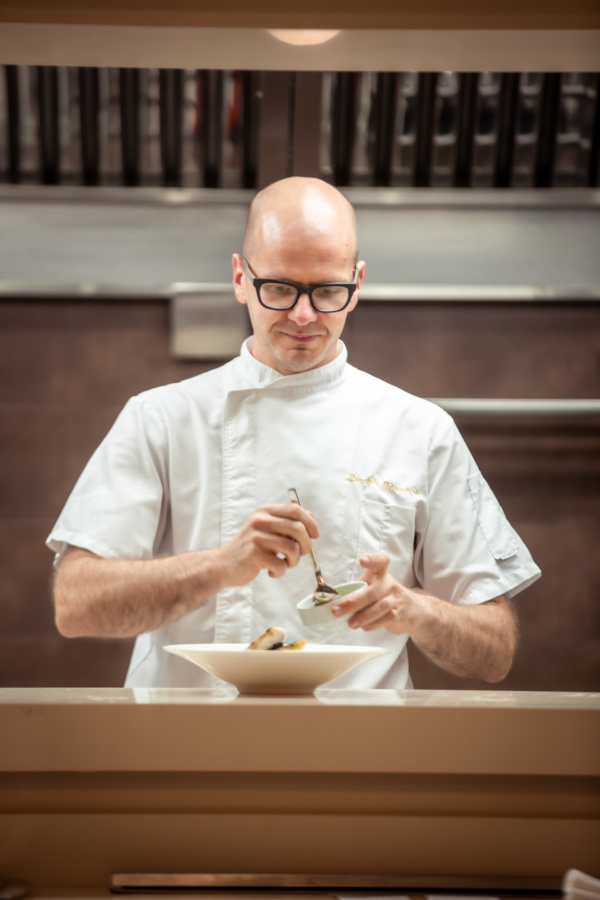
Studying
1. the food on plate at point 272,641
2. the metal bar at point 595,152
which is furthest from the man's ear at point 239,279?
the metal bar at point 595,152

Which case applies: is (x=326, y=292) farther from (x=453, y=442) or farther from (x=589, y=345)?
(x=589, y=345)

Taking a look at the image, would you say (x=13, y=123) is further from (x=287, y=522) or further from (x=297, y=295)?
(x=287, y=522)

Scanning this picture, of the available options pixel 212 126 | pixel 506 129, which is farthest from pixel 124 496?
pixel 506 129

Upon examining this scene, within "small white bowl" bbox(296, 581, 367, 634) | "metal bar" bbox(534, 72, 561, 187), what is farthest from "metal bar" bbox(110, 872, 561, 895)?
"metal bar" bbox(534, 72, 561, 187)

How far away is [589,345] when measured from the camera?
2.79 m

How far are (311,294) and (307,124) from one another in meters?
1.38

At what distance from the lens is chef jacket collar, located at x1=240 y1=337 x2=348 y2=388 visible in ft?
5.21

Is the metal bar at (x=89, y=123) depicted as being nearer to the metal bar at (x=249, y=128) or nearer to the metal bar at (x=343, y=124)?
the metal bar at (x=249, y=128)

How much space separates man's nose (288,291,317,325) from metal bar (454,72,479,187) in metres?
1.58

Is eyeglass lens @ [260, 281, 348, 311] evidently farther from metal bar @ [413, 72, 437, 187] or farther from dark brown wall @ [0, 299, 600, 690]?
metal bar @ [413, 72, 437, 187]

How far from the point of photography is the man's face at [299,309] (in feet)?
4.80

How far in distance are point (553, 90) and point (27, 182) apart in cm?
163

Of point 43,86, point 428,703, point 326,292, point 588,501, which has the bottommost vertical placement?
point 588,501

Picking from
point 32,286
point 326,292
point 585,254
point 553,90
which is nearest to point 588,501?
point 585,254
